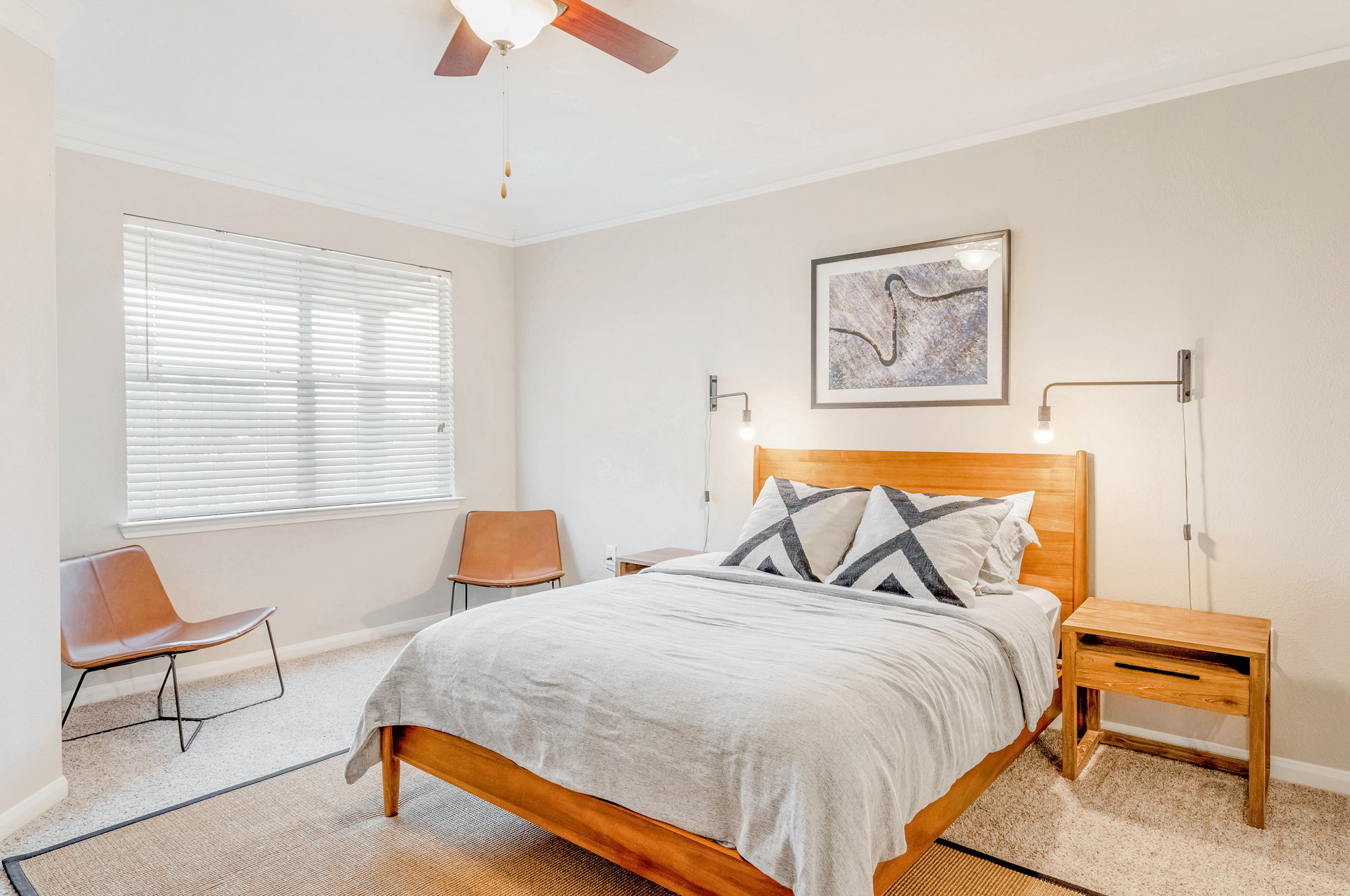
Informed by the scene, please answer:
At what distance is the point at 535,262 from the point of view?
489 cm

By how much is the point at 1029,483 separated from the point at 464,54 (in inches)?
98.5

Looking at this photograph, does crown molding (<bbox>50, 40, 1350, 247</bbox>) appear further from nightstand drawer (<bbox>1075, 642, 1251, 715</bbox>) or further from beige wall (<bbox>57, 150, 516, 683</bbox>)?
nightstand drawer (<bbox>1075, 642, 1251, 715</bbox>)

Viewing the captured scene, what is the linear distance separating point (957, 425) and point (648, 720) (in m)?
2.08

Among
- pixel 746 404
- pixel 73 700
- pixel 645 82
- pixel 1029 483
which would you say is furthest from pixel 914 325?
pixel 73 700

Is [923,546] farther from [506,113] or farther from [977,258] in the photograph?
[506,113]

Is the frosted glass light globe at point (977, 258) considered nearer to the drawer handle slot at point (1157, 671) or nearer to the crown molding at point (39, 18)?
the drawer handle slot at point (1157, 671)

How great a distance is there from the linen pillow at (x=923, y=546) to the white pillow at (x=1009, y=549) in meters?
0.07

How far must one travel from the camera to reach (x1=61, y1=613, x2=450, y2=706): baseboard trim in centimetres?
335

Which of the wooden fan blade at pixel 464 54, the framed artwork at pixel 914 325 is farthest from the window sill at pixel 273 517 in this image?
the wooden fan blade at pixel 464 54

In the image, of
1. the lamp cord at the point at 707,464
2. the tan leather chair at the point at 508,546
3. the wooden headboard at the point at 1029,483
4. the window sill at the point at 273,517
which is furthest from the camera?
the tan leather chair at the point at 508,546

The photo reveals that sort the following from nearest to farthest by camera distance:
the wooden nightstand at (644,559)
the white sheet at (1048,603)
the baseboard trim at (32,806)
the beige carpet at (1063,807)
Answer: the beige carpet at (1063,807), the baseboard trim at (32,806), the white sheet at (1048,603), the wooden nightstand at (644,559)

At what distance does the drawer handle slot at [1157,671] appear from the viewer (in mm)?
2396

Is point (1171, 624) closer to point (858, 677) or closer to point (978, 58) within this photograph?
point (858, 677)

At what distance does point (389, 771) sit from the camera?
7.83 ft
